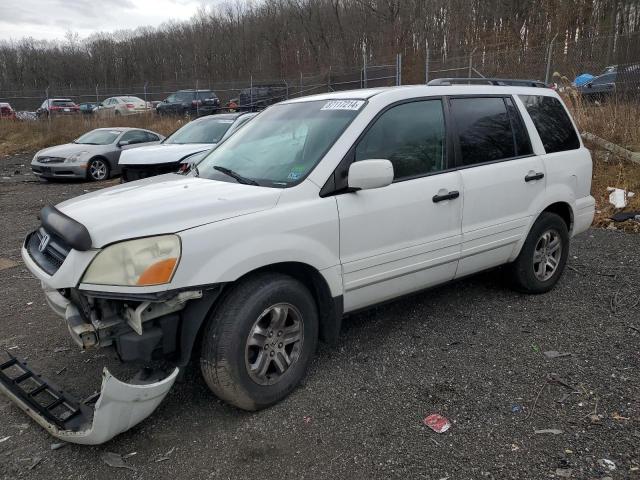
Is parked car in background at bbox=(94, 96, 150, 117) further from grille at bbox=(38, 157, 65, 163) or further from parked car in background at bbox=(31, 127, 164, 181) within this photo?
grille at bbox=(38, 157, 65, 163)

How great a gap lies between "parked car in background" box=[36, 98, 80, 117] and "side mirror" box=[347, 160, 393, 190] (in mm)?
23136

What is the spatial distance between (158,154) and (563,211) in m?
7.07

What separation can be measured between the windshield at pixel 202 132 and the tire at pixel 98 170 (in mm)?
3444

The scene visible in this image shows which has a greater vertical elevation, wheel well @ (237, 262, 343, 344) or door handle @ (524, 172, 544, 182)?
door handle @ (524, 172, 544, 182)

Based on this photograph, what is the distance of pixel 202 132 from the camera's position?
10484mm

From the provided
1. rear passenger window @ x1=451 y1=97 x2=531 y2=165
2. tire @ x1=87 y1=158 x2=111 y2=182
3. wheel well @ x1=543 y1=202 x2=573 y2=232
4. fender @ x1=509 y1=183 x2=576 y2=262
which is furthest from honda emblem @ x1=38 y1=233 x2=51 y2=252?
tire @ x1=87 y1=158 x2=111 y2=182

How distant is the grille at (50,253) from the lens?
275 centimetres

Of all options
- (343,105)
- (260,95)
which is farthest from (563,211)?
(260,95)

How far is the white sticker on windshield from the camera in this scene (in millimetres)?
3428

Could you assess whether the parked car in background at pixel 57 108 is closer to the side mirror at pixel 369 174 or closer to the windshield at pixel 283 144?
the windshield at pixel 283 144

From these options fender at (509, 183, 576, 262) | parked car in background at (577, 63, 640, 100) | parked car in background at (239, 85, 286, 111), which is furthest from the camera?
parked car in background at (239, 85, 286, 111)

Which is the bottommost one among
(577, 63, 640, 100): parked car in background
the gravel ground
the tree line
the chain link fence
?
the gravel ground

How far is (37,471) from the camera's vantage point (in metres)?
2.55

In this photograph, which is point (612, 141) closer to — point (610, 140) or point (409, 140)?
point (610, 140)
